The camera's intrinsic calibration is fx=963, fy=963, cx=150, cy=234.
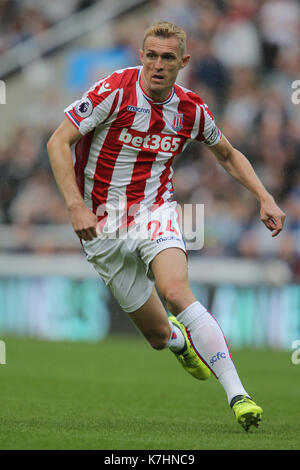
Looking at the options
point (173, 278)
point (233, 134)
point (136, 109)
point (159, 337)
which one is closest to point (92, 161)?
point (136, 109)

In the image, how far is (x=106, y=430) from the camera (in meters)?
5.48

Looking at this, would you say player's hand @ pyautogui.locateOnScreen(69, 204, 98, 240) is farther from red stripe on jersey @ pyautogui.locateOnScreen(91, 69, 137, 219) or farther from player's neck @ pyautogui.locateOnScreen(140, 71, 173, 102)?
player's neck @ pyautogui.locateOnScreen(140, 71, 173, 102)

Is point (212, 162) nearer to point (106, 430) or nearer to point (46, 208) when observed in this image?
point (46, 208)

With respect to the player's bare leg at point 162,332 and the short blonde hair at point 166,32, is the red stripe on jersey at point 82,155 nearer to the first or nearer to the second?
the short blonde hair at point 166,32

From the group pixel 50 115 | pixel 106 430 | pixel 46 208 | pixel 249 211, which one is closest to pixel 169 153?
pixel 106 430

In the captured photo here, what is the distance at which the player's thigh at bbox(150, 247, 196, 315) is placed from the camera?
5625 mm

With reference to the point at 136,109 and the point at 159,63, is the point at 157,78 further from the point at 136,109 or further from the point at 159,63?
the point at 136,109

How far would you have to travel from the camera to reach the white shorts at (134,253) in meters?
6.05

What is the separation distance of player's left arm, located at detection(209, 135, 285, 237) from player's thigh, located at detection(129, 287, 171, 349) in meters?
0.99

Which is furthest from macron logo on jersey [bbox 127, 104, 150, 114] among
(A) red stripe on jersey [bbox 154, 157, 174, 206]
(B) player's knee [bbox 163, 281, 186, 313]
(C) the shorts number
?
(B) player's knee [bbox 163, 281, 186, 313]

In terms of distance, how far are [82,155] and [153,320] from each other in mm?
1238

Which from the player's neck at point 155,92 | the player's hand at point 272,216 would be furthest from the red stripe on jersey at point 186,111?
the player's hand at point 272,216

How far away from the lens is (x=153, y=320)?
6.62 m

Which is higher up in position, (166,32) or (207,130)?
(166,32)
